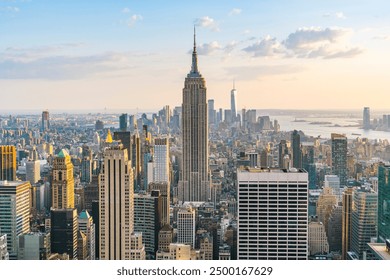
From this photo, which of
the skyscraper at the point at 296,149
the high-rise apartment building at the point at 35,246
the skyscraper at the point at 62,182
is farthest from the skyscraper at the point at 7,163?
the skyscraper at the point at 296,149

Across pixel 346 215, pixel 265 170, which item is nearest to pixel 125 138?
pixel 265 170

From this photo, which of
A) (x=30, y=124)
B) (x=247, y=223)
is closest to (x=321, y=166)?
(x=247, y=223)

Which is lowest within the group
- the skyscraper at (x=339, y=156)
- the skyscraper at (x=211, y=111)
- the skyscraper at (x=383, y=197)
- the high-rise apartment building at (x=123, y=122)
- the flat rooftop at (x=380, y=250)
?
the flat rooftop at (x=380, y=250)

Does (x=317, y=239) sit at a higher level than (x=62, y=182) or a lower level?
lower

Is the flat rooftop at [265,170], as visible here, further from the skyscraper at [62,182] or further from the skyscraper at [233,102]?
the skyscraper at [62,182]

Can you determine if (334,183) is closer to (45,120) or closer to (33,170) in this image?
(45,120)

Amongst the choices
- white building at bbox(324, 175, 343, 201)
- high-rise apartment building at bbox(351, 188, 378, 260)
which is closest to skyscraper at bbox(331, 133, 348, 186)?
white building at bbox(324, 175, 343, 201)

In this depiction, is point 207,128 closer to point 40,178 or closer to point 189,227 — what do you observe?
point 189,227
